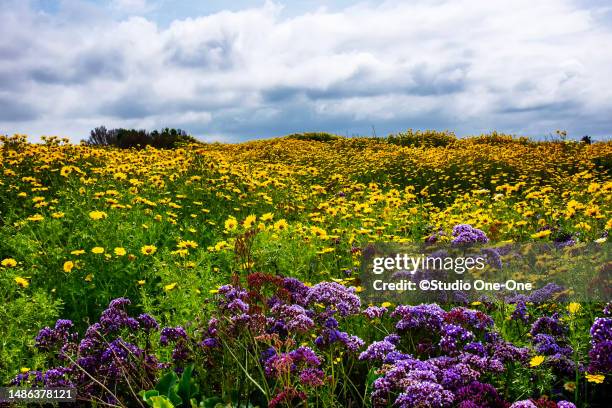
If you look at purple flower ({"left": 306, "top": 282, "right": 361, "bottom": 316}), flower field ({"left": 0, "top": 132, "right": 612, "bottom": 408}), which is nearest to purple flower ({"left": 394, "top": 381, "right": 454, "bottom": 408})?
flower field ({"left": 0, "top": 132, "right": 612, "bottom": 408})

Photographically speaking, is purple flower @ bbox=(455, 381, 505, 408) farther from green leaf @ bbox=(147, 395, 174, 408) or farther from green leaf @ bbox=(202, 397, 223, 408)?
green leaf @ bbox=(147, 395, 174, 408)

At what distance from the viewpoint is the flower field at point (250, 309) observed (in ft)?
10.3

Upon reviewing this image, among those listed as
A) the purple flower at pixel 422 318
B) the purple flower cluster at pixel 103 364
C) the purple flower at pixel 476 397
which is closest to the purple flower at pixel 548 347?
the purple flower at pixel 422 318

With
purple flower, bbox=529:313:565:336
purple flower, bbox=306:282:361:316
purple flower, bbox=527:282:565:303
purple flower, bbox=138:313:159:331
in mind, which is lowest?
purple flower, bbox=529:313:565:336

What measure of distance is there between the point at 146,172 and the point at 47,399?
7.39 metres

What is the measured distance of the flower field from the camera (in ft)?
10.3

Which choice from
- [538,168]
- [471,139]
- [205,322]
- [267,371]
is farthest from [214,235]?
[471,139]

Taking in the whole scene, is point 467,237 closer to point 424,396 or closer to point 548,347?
point 548,347

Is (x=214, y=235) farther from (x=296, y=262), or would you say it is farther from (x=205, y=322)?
(x=205, y=322)

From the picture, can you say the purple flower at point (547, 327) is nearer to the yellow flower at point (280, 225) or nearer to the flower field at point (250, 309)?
the flower field at point (250, 309)

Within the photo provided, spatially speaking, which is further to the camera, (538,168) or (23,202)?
(538,168)

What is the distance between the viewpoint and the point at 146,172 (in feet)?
34.1

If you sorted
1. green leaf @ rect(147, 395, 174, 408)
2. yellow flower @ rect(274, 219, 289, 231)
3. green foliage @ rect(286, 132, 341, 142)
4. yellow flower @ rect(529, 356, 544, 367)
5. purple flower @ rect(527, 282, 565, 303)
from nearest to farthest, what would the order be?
green leaf @ rect(147, 395, 174, 408) < yellow flower @ rect(529, 356, 544, 367) < purple flower @ rect(527, 282, 565, 303) < yellow flower @ rect(274, 219, 289, 231) < green foliage @ rect(286, 132, 341, 142)

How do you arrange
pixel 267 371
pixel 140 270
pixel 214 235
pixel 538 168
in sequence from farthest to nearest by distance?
1. pixel 538 168
2. pixel 214 235
3. pixel 140 270
4. pixel 267 371
